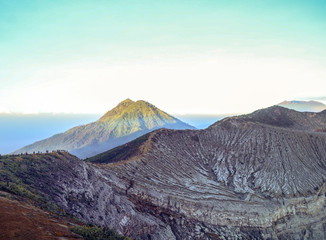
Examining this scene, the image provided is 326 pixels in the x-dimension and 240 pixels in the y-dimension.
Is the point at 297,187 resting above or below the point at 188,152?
below

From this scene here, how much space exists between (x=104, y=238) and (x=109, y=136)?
571 ft

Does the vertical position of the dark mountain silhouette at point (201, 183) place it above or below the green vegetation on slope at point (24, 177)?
below

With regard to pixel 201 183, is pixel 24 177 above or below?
above

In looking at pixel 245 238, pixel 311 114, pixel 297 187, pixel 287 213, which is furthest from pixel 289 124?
pixel 245 238

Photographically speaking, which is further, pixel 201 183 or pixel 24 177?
pixel 201 183

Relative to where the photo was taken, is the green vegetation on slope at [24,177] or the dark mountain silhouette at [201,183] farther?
the dark mountain silhouette at [201,183]

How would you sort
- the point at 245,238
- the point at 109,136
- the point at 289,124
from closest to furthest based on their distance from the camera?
the point at 245,238 → the point at 289,124 → the point at 109,136

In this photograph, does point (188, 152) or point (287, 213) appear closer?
point (287, 213)

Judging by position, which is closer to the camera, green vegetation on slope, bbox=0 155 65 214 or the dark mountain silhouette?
green vegetation on slope, bbox=0 155 65 214

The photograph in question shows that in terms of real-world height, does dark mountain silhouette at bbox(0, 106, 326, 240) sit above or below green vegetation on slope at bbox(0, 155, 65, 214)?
below

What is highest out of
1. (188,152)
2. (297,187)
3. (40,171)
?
→ (40,171)

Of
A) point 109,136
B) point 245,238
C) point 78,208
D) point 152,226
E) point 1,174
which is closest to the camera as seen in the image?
point 1,174

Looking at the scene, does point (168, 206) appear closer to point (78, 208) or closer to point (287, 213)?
point (78, 208)

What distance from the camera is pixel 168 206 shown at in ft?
132
